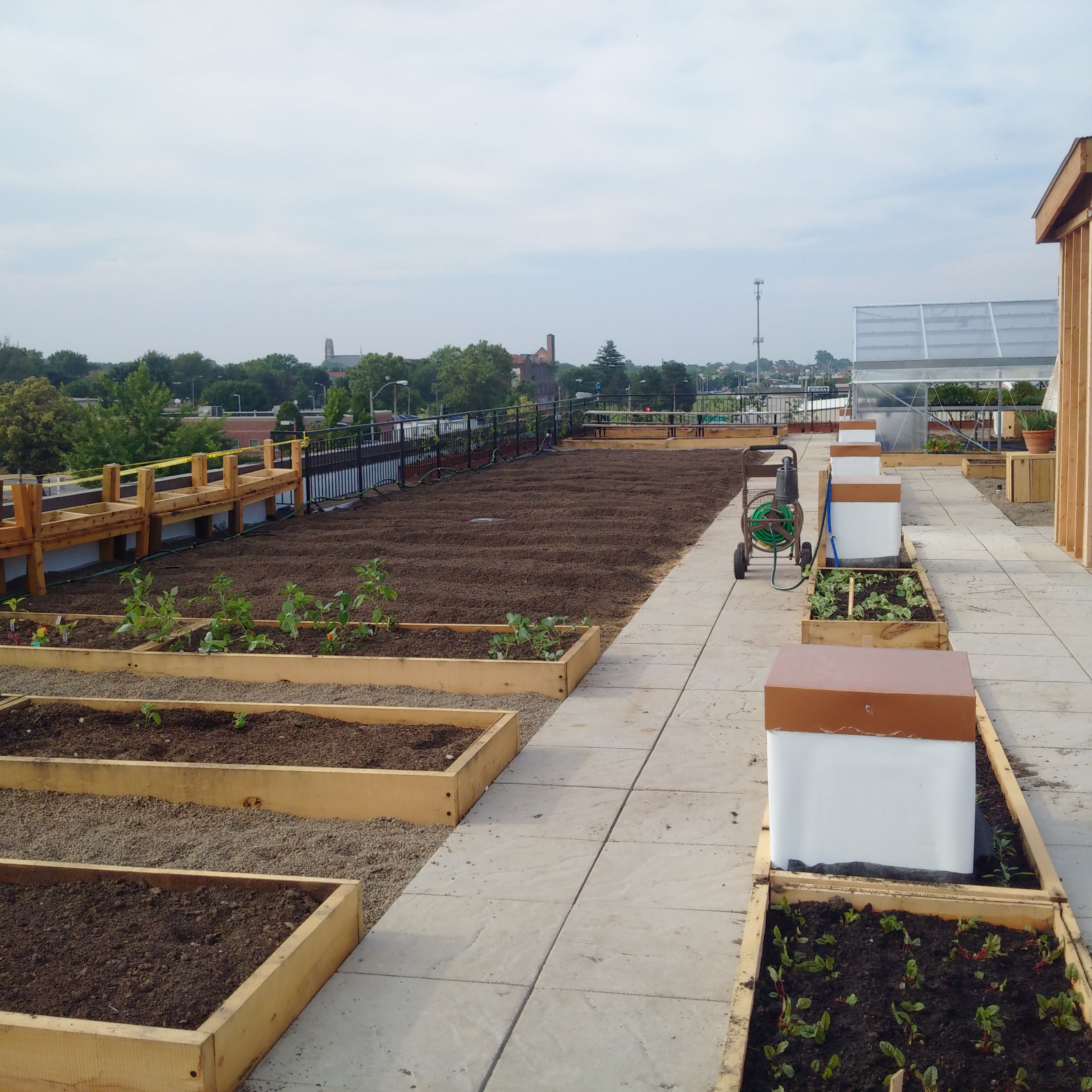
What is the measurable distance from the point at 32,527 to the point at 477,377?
13349cm

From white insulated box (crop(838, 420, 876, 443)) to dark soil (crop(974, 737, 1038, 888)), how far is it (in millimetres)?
14867

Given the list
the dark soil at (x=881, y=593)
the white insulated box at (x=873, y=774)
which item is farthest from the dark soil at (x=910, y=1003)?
the dark soil at (x=881, y=593)

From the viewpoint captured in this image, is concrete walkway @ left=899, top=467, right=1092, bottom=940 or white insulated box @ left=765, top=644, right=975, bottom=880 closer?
white insulated box @ left=765, top=644, right=975, bottom=880

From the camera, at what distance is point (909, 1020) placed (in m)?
3.10

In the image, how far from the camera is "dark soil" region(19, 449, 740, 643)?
995 cm

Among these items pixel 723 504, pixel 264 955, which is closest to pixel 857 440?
pixel 723 504

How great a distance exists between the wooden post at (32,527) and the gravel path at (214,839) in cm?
592

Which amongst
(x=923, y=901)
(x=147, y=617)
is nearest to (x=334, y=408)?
(x=147, y=617)

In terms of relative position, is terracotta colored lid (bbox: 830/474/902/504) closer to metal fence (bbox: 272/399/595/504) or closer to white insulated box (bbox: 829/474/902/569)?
white insulated box (bbox: 829/474/902/569)

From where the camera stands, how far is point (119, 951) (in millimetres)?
3660

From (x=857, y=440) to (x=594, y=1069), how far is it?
18.1 m

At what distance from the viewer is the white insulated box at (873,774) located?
381 centimetres

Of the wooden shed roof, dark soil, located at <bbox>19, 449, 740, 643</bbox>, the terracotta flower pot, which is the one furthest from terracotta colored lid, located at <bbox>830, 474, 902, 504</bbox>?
the terracotta flower pot

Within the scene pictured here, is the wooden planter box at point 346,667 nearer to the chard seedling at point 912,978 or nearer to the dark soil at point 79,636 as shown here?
the dark soil at point 79,636
